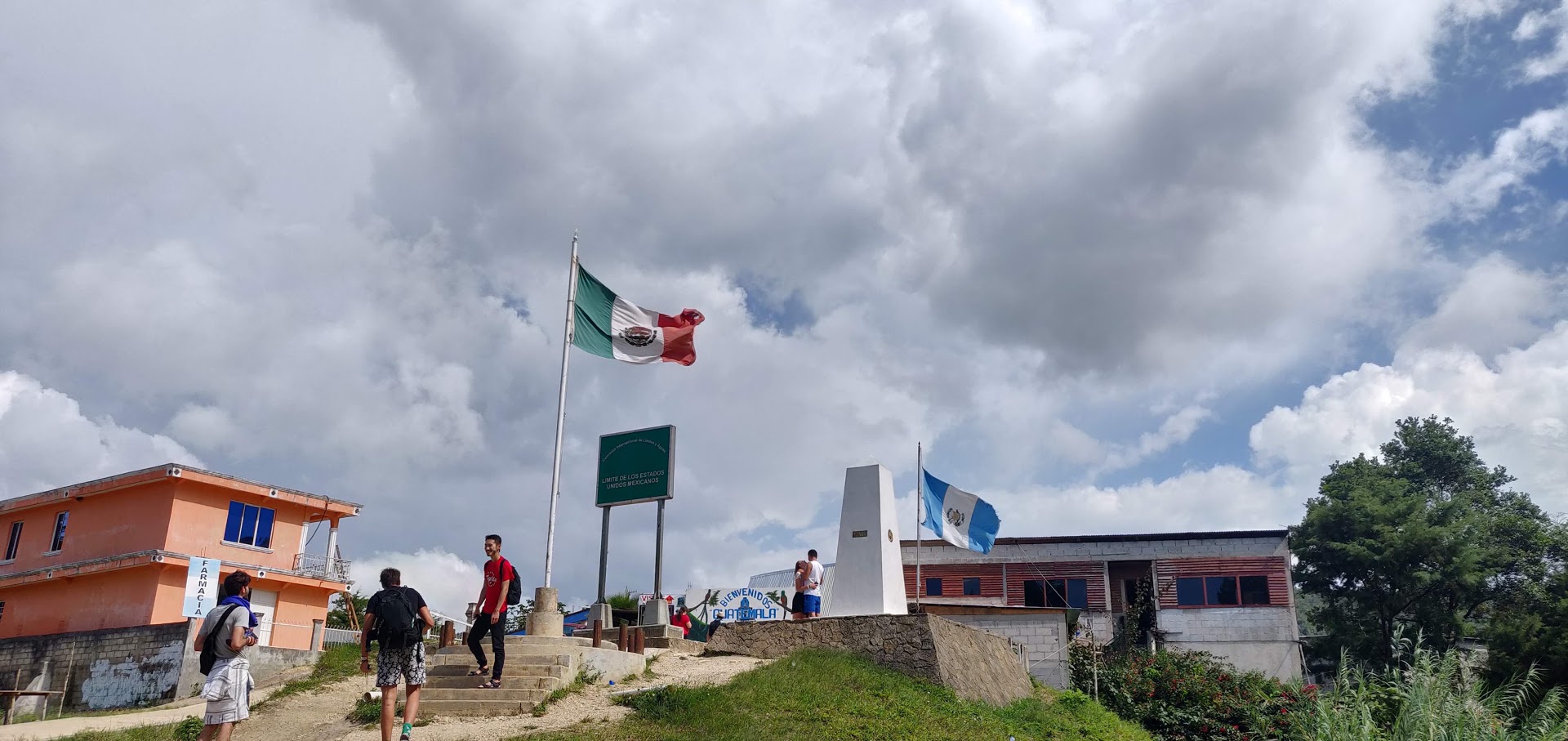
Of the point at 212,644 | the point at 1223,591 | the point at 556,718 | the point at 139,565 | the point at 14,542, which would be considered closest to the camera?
the point at 212,644

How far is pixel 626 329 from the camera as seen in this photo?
1970 cm

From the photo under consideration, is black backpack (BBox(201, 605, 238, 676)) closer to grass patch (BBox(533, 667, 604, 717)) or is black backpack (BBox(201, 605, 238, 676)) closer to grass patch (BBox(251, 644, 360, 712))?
grass patch (BBox(533, 667, 604, 717))

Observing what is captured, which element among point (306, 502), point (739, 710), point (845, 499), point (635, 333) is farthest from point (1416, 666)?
point (306, 502)

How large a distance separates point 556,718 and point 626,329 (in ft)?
28.2

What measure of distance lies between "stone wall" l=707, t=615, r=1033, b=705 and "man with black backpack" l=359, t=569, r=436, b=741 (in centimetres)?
749

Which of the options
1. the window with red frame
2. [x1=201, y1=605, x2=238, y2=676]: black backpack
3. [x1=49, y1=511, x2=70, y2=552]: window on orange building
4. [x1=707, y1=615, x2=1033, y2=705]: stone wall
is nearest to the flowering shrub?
[x1=707, y1=615, x2=1033, y2=705]: stone wall

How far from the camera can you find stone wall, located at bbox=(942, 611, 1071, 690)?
87.2 ft

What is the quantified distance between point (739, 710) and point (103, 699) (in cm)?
1678

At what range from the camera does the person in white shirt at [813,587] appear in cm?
1862

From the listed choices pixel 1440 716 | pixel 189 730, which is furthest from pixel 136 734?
pixel 1440 716

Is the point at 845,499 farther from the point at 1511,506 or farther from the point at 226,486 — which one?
the point at 1511,506

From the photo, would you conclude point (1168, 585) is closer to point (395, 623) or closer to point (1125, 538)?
point (1125, 538)

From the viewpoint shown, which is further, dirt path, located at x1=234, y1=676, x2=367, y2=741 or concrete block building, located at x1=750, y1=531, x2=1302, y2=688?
concrete block building, located at x1=750, y1=531, x2=1302, y2=688

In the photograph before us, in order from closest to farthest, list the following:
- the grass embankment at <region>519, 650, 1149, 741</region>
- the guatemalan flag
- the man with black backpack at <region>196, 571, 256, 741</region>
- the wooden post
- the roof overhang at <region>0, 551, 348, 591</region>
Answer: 1. the man with black backpack at <region>196, 571, 256, 741</region>
2. the grass embankment at <region>519, 650, 1149, 741</region>
3. the wooden post
4. the guatemalan flag
5. the roof overhang at <region>0, 551, 348, 591</region>
